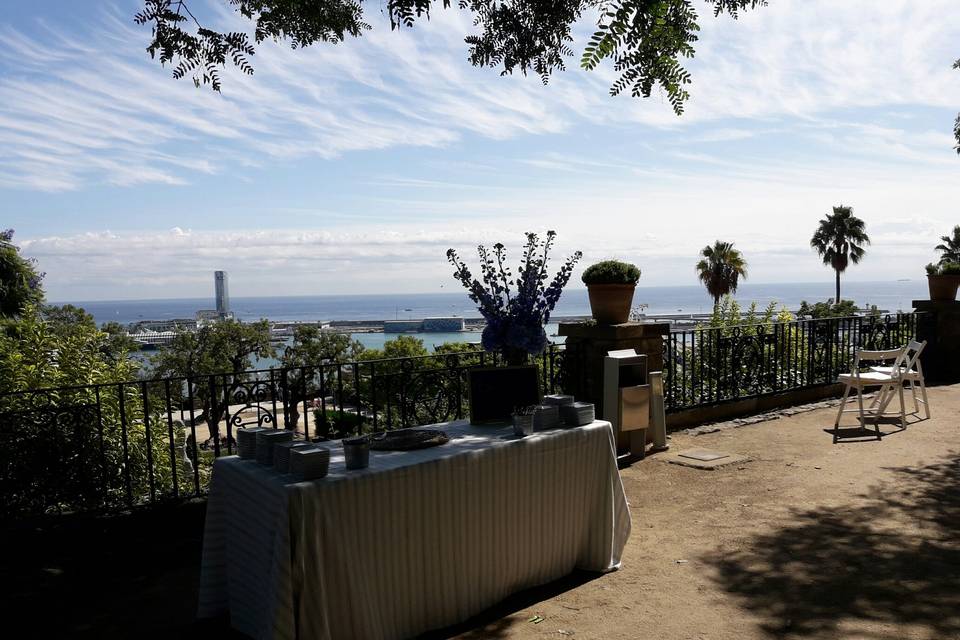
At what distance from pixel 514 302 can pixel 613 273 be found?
7.81 ft

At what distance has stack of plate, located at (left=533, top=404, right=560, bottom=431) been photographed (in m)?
3.52

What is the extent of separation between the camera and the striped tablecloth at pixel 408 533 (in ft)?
8.44

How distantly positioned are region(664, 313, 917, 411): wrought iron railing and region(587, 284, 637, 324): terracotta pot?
3.15 ft

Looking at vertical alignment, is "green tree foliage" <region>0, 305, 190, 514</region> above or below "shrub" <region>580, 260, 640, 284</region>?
below

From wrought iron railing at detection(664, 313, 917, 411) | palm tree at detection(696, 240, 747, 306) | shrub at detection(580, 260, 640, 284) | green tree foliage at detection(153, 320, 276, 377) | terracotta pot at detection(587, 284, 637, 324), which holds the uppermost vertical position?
palm tree at detection(696, 240, 747, 306)

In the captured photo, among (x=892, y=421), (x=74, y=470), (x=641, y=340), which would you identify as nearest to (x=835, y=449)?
(x=892, y=421)

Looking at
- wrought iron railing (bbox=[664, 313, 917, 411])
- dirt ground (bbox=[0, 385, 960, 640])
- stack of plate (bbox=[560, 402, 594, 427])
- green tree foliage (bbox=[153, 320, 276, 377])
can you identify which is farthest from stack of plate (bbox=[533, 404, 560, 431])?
green tree foliage (bbox=[153, 320, 276, 377])

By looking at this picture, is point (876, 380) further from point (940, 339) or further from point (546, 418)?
point (546, 418)

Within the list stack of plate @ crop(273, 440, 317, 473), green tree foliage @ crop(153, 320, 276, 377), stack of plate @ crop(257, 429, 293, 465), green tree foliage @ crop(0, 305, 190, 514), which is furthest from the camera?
green tree foliage @ crop(153, 320, 276, 377)

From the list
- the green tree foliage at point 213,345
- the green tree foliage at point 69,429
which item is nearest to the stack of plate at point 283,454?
the green tree foliage at point 69,429

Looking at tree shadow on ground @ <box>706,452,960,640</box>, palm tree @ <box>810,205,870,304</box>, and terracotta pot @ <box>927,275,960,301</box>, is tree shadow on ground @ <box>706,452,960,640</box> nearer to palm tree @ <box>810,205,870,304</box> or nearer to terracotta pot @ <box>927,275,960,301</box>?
terracotta pot @ <box>927,275,960,301</box>

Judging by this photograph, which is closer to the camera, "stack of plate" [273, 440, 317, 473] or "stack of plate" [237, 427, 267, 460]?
"stack of plate" [273, 440, 317, 473]

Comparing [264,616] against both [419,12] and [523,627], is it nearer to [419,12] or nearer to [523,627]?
[523,627]

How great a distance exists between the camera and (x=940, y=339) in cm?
1001
